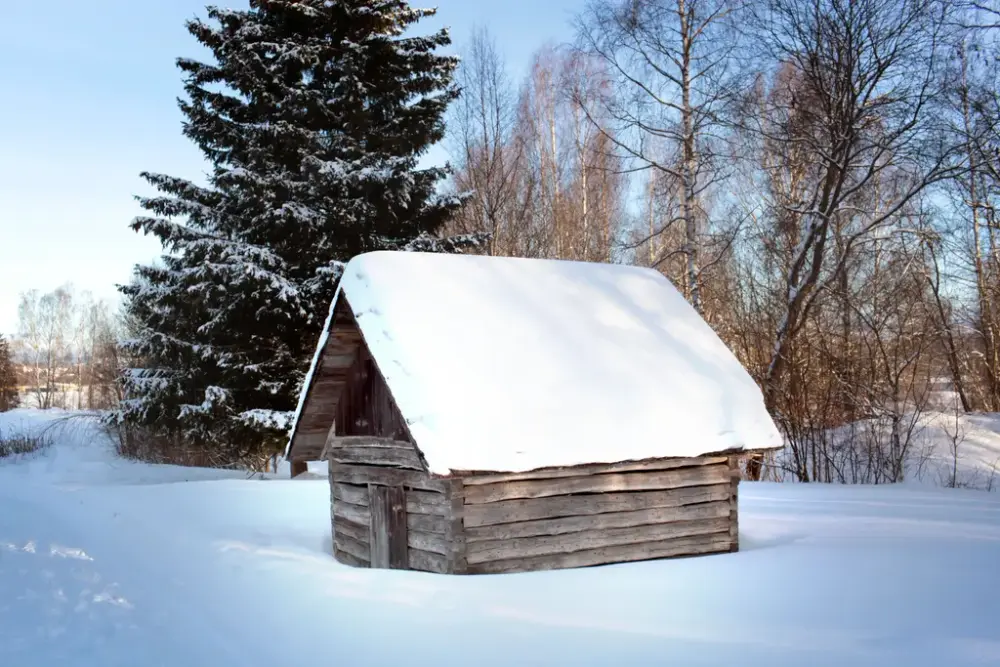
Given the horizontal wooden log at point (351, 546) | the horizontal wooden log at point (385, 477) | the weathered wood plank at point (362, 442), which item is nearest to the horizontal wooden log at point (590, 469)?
Answer: the horizontal wooden log at point (385, 477)

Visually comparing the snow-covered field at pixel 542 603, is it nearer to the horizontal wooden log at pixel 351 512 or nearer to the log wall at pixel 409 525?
the log wall at pixel 409 525

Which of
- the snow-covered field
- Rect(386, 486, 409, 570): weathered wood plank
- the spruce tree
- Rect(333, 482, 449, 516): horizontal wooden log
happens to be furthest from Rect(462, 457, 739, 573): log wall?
the spruce tree

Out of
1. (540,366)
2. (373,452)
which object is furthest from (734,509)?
(373,452)

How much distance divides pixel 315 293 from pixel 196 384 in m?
A: 3.99

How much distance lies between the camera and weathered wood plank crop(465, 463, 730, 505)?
290 inches

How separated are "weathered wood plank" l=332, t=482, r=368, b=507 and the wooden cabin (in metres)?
0.03

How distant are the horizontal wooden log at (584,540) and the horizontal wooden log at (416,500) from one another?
1.78 ft

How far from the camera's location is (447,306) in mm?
8570

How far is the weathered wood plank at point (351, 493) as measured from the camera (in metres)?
9.05

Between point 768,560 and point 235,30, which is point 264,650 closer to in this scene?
point 768,560

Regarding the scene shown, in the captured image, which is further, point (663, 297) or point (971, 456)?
point (971, 456)

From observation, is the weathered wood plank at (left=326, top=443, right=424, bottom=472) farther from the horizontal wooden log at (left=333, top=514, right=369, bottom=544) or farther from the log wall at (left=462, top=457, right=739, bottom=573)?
the log wall at (left=462, top=457, right=739, bottom=573)

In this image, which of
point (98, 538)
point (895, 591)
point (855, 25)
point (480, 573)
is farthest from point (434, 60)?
point (895, 591)

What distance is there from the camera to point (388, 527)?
8.43 m
